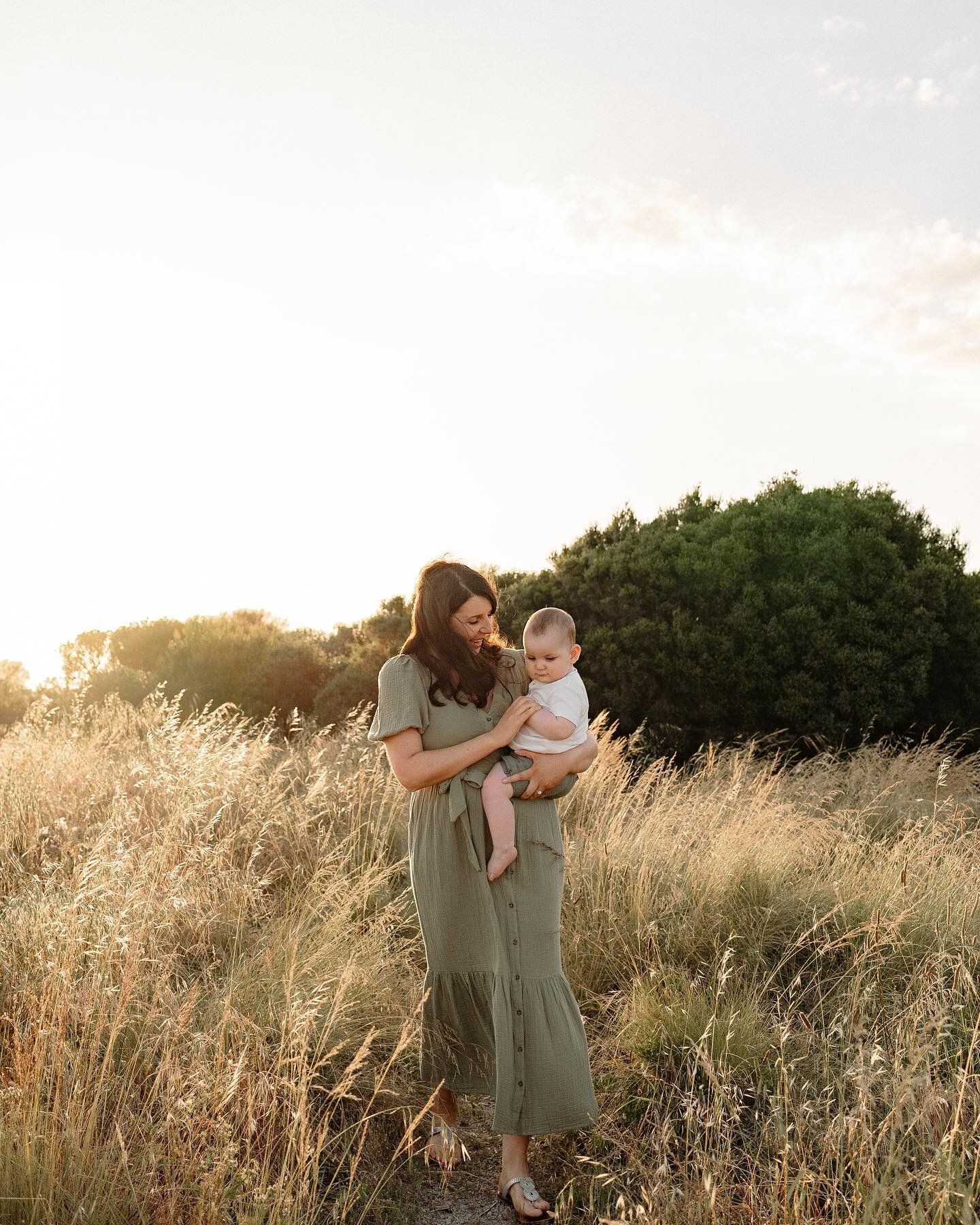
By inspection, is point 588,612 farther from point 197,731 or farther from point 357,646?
point 197,731

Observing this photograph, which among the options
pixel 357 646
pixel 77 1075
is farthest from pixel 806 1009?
pixel 357 646

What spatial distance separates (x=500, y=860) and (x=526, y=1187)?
3.04 feet

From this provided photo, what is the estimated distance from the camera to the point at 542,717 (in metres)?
2.98

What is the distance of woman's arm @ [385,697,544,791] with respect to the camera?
9.55ft

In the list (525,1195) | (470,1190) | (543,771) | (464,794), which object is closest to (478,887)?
(464,794)

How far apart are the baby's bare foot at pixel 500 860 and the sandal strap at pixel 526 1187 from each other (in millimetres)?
852

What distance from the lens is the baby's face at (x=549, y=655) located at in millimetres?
3039

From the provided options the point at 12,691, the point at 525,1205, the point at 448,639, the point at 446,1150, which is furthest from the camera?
the point at 12,691

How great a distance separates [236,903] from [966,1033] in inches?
118

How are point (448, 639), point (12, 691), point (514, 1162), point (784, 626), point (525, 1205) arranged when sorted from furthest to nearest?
point (12, 691) < point (784, 626) < point (448, 639) < point (514, 1162) < point (525, 1205)

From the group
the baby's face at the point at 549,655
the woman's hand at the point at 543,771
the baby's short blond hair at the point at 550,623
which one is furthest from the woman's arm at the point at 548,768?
the baby's short blond hair at the point at 550,623

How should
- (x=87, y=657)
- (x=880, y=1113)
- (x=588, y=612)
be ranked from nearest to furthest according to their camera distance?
(x=880, y=1113) → (x=588, y=612) → (x=87, y=657)

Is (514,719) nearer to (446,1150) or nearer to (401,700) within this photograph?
(401,700)

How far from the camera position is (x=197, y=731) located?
6.86 m
